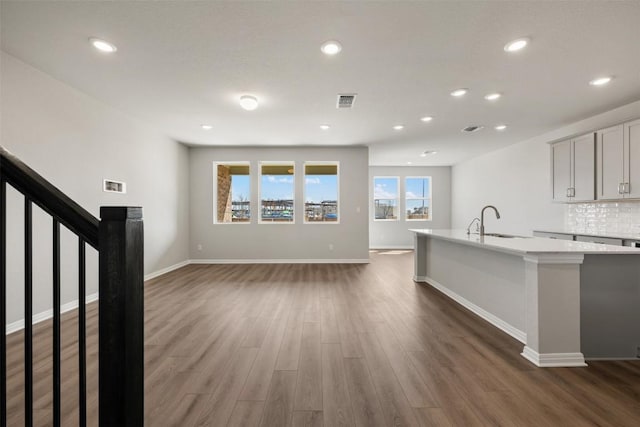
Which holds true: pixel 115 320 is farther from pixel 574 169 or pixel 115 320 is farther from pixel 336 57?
pixel 574 169

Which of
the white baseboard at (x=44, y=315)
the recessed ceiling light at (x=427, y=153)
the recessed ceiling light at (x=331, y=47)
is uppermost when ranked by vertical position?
the recessed ceiling light at (x=331, y=47)

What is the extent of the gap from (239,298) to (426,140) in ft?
15.8

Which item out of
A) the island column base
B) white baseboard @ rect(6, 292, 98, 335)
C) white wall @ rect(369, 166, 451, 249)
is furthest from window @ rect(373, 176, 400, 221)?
white baseboard @ rect(6, 292, 98, 335)

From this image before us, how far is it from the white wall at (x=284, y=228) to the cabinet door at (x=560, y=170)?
340 centimetres

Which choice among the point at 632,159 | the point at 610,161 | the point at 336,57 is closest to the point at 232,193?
the point at 336,57

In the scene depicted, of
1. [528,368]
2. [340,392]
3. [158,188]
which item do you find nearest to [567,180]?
[528,368]

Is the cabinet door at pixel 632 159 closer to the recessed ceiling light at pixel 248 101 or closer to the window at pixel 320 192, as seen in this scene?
the window at pixel 320 192

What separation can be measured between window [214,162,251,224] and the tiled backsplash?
634 centimetres

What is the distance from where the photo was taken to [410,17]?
2240 mm

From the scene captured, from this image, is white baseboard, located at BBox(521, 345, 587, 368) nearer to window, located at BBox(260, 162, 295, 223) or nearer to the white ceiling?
the white ceiling

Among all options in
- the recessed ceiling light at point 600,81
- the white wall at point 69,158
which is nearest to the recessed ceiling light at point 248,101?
the white wall at point 69,158

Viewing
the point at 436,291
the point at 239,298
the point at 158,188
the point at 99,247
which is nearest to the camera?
the point at 99,247

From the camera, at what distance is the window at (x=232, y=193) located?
6.75 meters

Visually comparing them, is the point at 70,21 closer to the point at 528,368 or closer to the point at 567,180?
the point at 528,368
